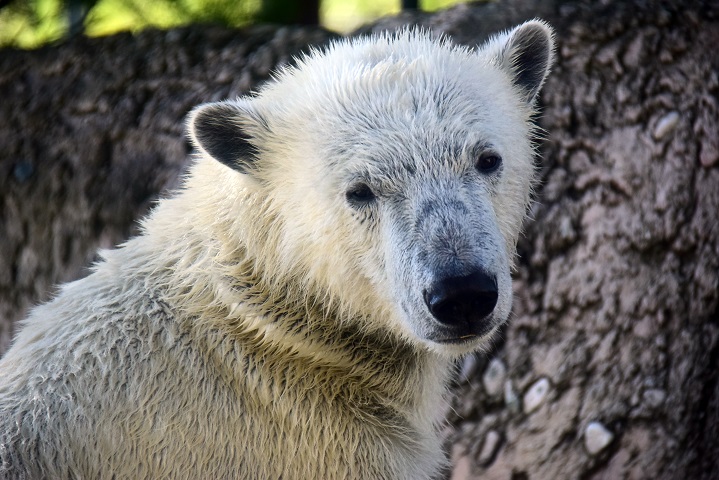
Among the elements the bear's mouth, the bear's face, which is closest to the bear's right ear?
the bear's face

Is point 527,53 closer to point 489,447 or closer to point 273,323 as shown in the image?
point 273,323

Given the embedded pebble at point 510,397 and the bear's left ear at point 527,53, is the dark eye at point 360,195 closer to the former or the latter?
the bear's left ear at point 527,53

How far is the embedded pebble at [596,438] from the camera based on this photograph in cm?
469

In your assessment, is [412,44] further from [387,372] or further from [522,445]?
[522,445]

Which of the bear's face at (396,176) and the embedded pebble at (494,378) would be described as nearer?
the bear's face at (396,176)

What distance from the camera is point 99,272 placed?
3322mm

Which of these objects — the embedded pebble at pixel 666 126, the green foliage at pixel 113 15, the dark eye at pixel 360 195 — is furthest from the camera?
the green foliage at pixel 113 15

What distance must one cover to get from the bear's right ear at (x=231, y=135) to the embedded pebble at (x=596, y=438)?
2744 mm

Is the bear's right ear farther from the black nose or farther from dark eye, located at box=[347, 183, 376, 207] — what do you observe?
the black nose

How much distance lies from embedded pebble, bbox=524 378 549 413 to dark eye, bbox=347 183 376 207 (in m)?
2.31

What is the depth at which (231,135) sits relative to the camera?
3.20 m

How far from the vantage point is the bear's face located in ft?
9.16

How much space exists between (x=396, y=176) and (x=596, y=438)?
8.48ft

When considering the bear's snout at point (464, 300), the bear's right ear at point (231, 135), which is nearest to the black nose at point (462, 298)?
the bear's snout at point (464, 300)
